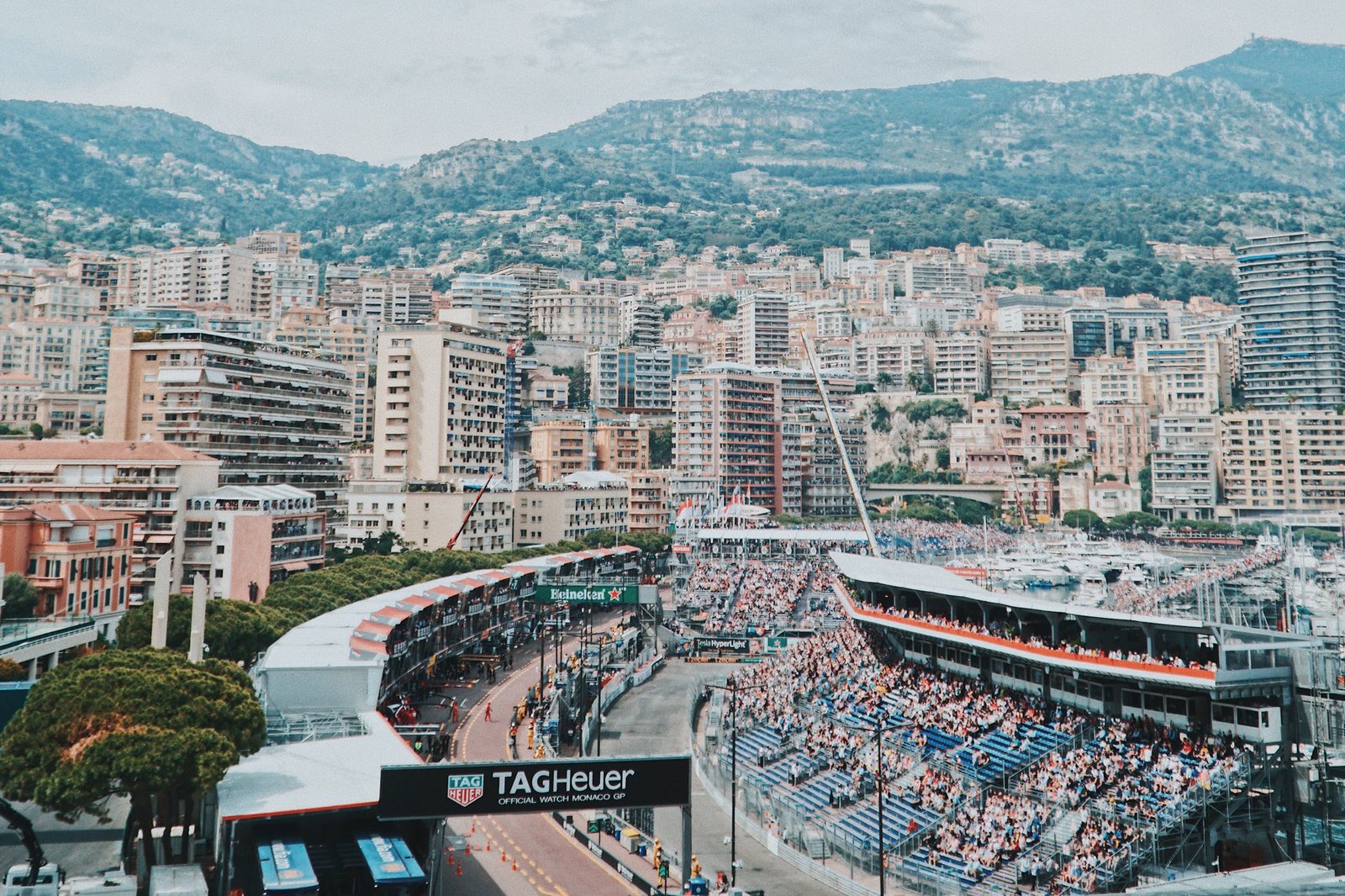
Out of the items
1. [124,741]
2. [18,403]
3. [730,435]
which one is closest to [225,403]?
[124,741]

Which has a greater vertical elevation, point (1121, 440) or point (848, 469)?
point (1121, 440)

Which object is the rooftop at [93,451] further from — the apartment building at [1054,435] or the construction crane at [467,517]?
the apartment building at [1054,435]

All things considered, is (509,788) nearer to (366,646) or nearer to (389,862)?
(389,862)

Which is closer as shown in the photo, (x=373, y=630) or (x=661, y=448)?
(x=373, y=630)

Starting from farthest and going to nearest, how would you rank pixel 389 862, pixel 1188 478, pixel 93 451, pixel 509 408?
pixel 1188 478 < pixel 509 408 < pixel 93 451 < pixel 389 862

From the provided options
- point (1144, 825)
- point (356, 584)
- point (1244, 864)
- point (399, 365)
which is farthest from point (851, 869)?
point (399, 365)

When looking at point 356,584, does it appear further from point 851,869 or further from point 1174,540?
point 1174,540
